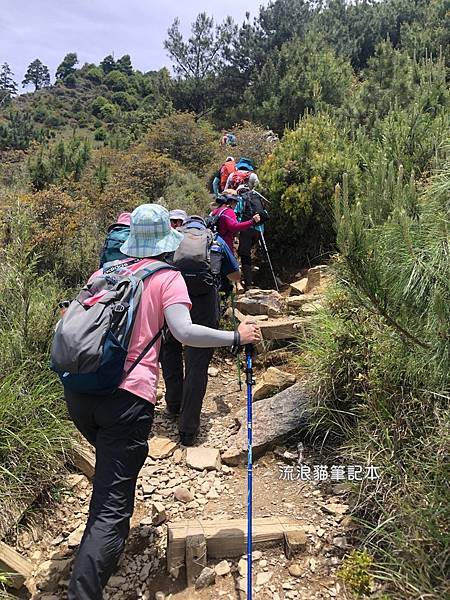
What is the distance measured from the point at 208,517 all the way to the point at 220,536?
351mm

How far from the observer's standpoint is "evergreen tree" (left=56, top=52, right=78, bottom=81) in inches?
2822

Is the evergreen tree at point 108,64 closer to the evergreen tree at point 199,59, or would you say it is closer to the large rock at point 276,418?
the evergreen tree at point 199,59

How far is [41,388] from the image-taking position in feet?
11.2

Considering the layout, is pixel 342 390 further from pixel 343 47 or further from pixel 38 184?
pixel 343 47

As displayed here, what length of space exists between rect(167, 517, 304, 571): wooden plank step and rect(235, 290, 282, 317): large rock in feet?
9.85

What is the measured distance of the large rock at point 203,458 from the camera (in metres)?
3.56

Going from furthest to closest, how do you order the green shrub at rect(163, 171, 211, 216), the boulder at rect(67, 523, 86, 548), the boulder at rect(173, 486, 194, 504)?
the green shrub at rect(163, 171, 211, 216), the boulder at rect(173, 486, 194, 504), the boulder at rect(67, 523, 86, 548)

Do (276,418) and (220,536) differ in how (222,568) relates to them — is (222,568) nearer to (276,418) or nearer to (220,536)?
(220,536)

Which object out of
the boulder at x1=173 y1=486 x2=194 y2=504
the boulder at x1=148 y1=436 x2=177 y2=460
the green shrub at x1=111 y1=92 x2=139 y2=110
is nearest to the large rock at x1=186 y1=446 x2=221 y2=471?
the boulder at x1=148 y1=436 x2=177 y2=460

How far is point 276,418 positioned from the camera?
3.74m

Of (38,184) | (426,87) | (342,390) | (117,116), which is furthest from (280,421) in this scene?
(117,116)

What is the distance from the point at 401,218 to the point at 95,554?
78.8 inches

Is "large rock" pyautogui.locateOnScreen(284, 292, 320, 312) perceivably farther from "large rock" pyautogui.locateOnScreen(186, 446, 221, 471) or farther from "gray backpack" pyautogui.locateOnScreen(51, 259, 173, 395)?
"gray backpack" pyautogui.locateOnScreen(51, 259, 173, 395)

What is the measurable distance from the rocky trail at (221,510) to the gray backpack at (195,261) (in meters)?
1.07
